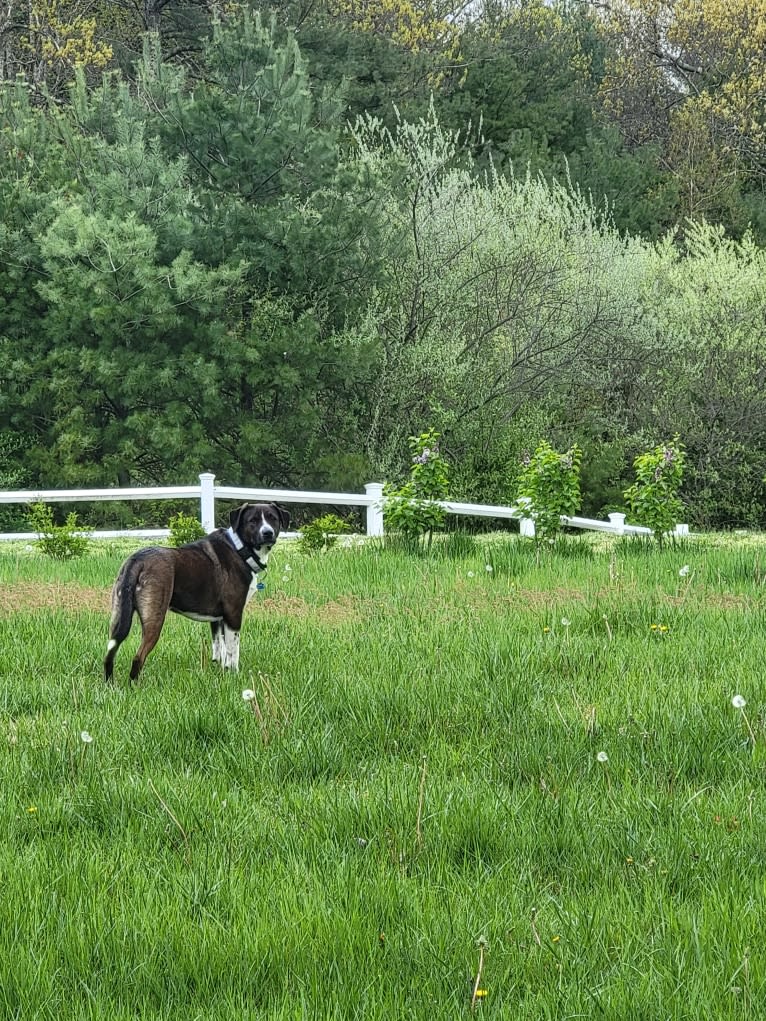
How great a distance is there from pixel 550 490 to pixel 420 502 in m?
1.46

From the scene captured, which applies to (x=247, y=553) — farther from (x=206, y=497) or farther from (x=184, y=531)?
(x=206, y=497)

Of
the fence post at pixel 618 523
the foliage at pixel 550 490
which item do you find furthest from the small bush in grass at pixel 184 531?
the fence post at pixel 618 523

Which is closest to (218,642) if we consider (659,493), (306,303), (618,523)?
(659,493)

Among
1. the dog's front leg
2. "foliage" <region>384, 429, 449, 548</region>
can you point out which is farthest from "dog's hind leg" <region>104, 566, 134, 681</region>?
"foliage" <region>384, 429, 449, 548</region>

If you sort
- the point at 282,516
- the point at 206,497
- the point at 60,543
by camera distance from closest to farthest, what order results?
the point at 282,516, the point at 60,543, the point at 206,497

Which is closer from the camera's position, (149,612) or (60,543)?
(149,612)

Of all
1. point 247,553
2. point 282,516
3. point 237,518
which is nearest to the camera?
point 247,553

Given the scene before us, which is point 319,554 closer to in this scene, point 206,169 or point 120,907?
point 120,907

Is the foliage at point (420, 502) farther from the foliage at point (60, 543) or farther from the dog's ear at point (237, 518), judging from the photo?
the dog's ear at point (237, 518)

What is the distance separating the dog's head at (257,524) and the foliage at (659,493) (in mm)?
6309

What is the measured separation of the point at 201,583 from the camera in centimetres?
632

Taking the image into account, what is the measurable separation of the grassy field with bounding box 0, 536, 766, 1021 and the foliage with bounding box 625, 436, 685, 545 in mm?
4708

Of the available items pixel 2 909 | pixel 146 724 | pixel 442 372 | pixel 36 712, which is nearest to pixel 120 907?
pixel 2 909

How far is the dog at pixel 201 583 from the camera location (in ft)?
19.6
